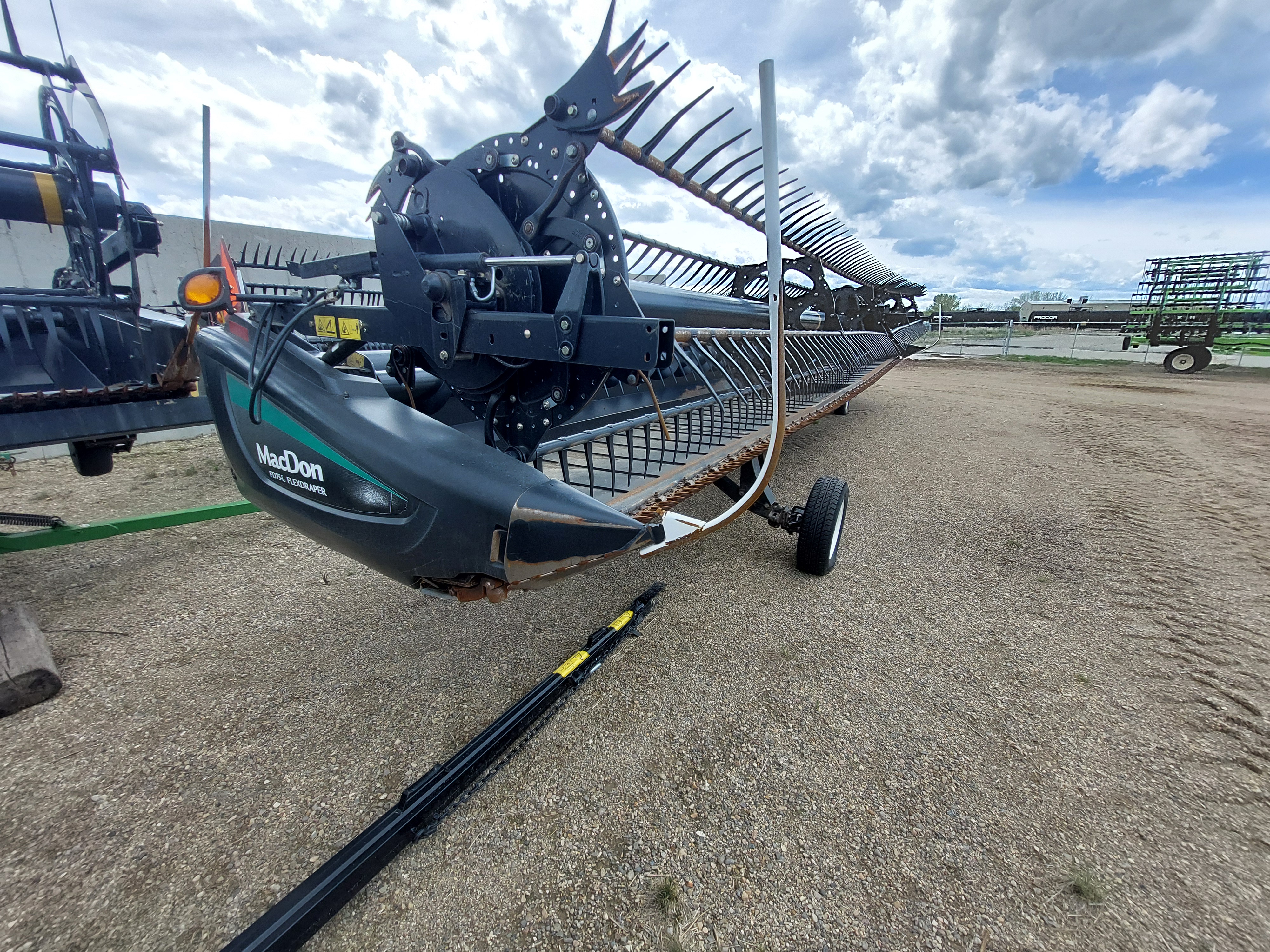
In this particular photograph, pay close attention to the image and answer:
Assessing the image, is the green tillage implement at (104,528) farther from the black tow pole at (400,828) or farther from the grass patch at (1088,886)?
the grass patch at (1088,886)

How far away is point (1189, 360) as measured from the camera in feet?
54.2


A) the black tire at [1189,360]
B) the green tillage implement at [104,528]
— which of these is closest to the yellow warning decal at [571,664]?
the green tillage implement at [104,528]

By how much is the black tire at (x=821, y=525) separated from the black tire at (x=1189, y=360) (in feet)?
66.3

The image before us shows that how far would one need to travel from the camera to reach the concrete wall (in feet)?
17.5

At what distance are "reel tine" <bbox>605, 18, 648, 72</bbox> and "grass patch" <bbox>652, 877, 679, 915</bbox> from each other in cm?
225

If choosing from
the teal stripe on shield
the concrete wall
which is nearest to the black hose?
the teal stripe on shield

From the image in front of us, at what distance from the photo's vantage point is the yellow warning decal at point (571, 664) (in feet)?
6.98

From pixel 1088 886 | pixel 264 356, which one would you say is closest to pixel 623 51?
pixel 264 356

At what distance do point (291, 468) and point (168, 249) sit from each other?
7.34m

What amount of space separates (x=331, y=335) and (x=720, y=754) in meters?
2.06

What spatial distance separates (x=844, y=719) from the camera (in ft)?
6.95

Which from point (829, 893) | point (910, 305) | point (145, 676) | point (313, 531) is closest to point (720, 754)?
point (829, 893)

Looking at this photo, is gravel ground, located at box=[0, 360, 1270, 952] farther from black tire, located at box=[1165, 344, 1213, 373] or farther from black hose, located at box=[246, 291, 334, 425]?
black tire, located at box=[1165, 344, 1213, 373]

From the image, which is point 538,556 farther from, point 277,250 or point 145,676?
point 277,250
